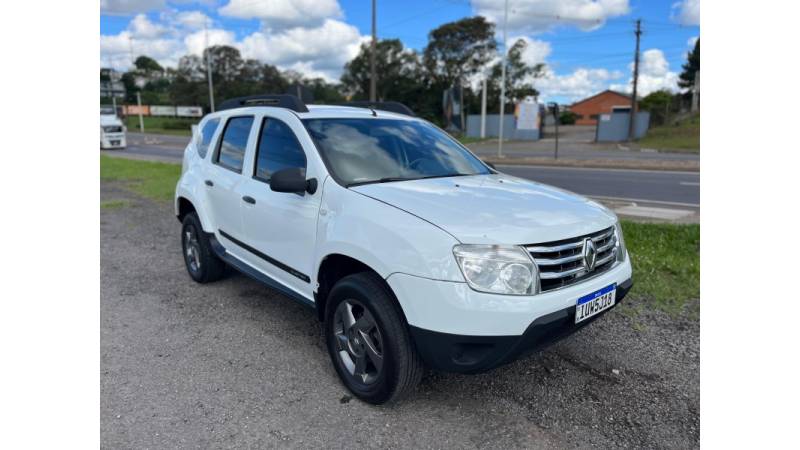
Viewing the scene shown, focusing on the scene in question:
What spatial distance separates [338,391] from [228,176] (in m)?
2.19

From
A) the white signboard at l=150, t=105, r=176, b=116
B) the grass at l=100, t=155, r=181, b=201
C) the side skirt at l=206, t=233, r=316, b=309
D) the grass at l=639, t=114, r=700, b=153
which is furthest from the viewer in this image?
the white signboard at l=150, t=105, r=176, b=116

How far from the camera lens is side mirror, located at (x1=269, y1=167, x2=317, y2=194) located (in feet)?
10.6

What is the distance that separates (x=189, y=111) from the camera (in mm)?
69688

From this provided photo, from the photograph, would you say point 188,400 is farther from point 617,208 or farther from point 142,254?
point 617,208

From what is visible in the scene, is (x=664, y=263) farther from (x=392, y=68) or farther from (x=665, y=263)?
(x=392, y=68)

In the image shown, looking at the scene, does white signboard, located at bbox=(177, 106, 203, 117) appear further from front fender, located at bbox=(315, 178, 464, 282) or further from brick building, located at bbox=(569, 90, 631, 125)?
front fender, located at bbox=(315, 178, 464, 282)

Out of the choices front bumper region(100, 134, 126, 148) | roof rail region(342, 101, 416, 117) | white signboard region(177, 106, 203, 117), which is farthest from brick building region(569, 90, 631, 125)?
roof rail region(342, 101, 416, 117)

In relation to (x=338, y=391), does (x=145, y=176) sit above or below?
above

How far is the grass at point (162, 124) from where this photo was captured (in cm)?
6676

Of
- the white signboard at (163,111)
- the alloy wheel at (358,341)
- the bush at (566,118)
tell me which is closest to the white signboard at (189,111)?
the white signboard at (163,111)

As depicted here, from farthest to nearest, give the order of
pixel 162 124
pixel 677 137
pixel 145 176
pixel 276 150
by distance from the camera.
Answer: pixel 162 124 < pixel 677 137 < pixel 145 176 < pixel 276 150

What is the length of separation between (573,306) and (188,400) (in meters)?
Answer: 2.32

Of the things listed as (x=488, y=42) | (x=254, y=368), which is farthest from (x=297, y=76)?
(x=254, y=368)

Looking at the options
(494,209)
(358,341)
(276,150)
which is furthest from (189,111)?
(494,209)
